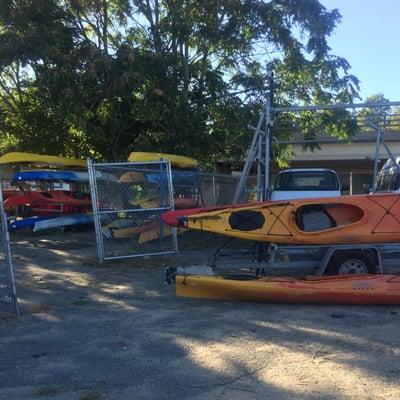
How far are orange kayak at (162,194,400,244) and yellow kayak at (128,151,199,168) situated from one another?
6280mm

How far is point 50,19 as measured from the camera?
16.2 m

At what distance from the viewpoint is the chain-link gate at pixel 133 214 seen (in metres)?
11.2

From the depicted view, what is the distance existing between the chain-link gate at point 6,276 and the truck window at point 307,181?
7.20 m

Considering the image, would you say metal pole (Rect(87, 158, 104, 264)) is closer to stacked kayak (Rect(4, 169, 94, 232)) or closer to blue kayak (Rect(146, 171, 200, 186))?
blue kayak (Rect(146, 171, 200, 186))

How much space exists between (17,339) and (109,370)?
5.12ft

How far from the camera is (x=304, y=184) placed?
42.2ft

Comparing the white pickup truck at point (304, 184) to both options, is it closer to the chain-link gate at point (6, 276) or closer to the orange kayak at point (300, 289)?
the orange kayak at point (300, 289)

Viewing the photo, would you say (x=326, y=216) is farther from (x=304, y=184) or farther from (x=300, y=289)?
(x=304, y=184)

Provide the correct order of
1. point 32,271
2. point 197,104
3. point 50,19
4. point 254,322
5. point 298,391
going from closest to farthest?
point 298,391 → point 254,322 → point 32,271 → point 50,19 → point 197,104

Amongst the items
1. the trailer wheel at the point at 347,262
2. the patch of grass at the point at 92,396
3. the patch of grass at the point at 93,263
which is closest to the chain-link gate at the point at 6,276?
the patch of grass at the point at 92,396

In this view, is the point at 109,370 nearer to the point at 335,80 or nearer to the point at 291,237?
the point at 291,237

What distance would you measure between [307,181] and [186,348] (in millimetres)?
7990

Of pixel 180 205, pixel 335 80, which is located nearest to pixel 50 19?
pixel 180 205

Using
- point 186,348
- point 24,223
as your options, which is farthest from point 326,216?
point 24,223
